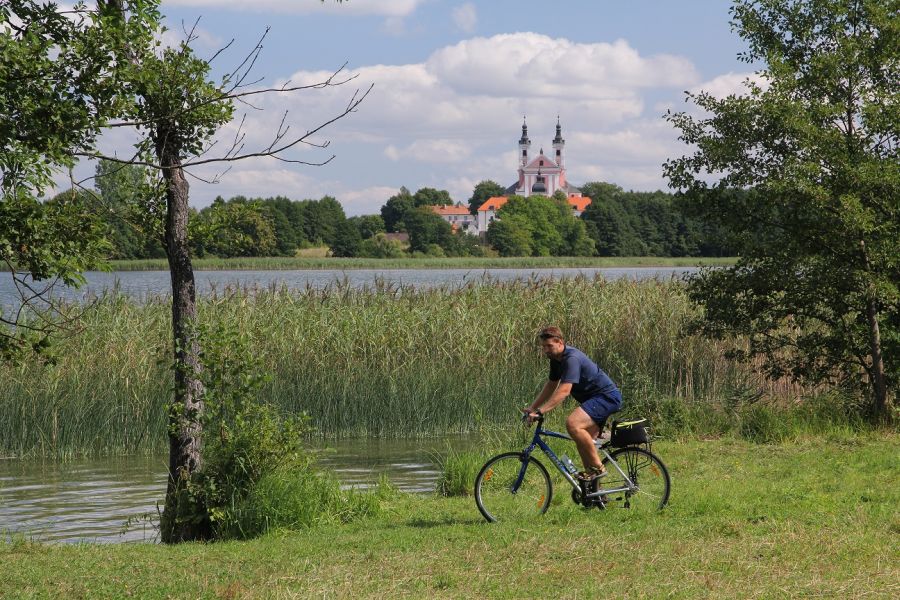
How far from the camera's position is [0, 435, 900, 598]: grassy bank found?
6656mm

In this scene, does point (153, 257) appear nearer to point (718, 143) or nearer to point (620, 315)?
point (620, 315)

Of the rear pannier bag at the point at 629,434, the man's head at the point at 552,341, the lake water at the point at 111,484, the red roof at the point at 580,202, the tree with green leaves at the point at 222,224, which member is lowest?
the lake water at the point at 111,484

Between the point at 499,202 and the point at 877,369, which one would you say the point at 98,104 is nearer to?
the point at 877,369

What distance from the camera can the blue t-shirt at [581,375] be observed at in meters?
8.49

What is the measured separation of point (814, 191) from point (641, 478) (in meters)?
5.56

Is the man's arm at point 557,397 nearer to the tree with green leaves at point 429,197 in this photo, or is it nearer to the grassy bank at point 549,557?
the grassy bank at point 549,557

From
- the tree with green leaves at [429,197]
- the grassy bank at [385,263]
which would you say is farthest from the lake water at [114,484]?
the tree with green leaves at [429,197]

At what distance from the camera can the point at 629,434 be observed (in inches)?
348

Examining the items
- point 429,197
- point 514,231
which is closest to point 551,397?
point 514,231

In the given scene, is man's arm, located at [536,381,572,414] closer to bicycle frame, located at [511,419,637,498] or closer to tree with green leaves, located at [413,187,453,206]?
bicycle frame, located at [511,419,637,498]

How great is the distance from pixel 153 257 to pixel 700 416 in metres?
67.9

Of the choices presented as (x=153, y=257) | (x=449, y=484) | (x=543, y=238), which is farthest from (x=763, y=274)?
(x=543, y=238)

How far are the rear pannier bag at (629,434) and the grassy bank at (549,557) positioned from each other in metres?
0.58

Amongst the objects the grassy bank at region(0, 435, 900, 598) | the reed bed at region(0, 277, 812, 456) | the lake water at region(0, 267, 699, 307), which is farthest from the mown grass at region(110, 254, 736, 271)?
the grassy bank at region(0, 435, 900, 598)
